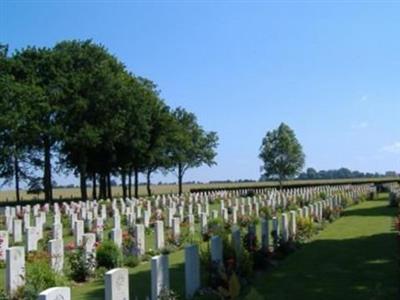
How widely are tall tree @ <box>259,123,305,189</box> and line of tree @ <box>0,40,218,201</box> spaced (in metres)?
29.8

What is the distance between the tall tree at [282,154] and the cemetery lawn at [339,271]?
6255cm

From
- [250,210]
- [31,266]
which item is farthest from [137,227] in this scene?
[250,210]

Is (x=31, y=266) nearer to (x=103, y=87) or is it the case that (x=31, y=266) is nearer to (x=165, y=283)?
(x=165, y=283)

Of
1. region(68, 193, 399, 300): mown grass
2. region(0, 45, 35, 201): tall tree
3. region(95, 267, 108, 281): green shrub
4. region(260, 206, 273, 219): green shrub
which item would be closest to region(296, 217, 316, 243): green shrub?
region(68, 193, 399, 300): mown grass

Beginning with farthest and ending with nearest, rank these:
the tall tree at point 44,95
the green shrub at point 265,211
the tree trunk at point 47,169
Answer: the tree trunk at point 47,169 → the tall tree at point 44,95 → the green shrub at point 265,211

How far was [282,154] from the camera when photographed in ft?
278

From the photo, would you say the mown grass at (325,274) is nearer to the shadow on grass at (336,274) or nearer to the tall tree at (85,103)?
the shadow on grass at (336,274)

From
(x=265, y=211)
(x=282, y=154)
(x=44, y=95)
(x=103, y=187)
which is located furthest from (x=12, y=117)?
(x=282, y=154)

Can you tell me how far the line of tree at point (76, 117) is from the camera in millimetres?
44844

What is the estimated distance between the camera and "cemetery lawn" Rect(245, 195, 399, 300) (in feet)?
37.3

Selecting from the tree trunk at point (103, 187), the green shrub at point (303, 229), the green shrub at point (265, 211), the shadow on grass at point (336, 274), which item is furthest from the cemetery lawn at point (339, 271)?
the tree trunk at point (103, 187)

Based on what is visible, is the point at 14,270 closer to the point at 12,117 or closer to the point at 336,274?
the point at 336,274

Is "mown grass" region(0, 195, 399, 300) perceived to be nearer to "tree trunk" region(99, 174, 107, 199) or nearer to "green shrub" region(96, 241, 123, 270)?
"green shrub" region(96, 241, 123, 270)

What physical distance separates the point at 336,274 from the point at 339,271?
0.40 metres
